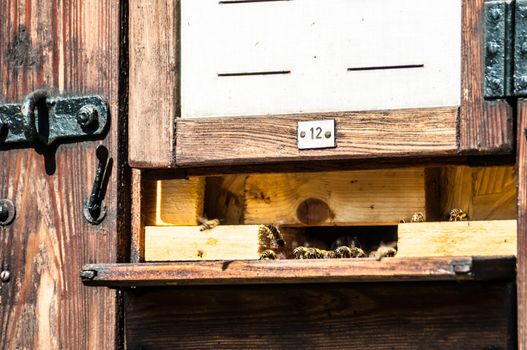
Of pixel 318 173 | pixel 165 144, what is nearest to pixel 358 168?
pixel 318 173

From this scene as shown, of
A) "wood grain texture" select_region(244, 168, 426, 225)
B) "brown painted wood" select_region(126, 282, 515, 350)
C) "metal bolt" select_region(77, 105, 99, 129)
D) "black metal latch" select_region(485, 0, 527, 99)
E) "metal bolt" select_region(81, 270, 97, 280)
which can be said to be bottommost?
"brown painted wood" select_region(126, 282, 515, 350)

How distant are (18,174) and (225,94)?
2.19 feet

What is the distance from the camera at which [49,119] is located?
3998 mm

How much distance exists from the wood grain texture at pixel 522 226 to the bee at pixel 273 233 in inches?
26.4

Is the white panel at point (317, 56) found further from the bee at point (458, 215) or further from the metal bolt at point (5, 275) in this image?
the metal bolt at point (5, 275)

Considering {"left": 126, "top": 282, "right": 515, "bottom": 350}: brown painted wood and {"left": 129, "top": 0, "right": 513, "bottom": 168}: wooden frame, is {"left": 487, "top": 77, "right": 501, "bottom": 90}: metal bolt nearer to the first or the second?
{"left": 129, "top": 0, "right": 513, "bottom": 168}: wooden frame

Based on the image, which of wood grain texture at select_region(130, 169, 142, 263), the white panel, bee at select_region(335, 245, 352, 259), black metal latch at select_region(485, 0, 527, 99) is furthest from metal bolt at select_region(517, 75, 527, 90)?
wood grain texture at select_region(130, 169, 142, 263)

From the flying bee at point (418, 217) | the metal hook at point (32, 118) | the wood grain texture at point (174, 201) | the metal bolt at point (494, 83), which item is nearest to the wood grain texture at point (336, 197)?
the flying bee at point (418, 217)

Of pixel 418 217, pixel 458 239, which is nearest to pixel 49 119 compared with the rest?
pixel 418 217

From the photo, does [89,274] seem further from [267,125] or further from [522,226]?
[522,226]

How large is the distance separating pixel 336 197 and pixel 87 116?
0.71m

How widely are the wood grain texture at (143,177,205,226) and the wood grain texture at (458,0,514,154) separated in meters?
0.77

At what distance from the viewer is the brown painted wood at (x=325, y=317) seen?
3.60 metres

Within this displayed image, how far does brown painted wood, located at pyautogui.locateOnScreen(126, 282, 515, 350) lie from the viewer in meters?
3.60
